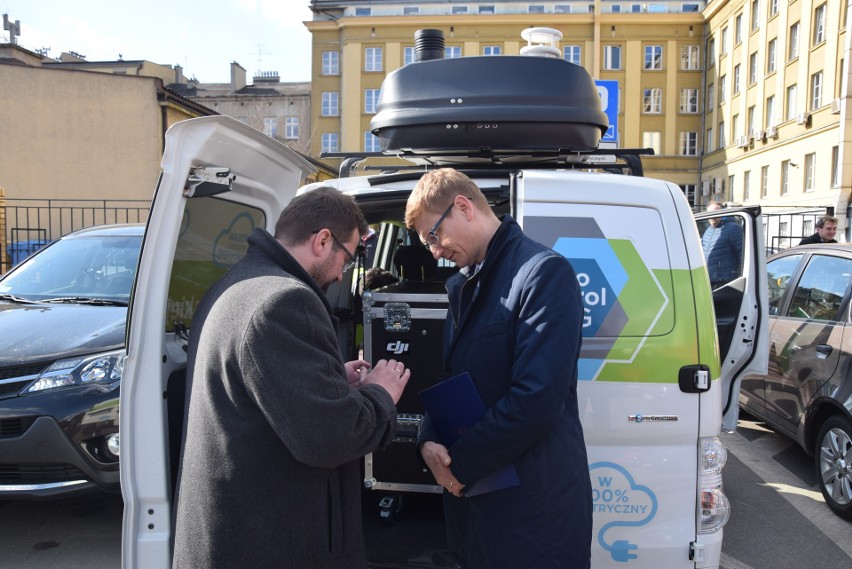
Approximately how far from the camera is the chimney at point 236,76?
5421cm

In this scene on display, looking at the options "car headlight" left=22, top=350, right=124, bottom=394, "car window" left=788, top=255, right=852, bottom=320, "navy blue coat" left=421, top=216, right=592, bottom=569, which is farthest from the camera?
"car window" left=788, top=255, right=852, bottom=320

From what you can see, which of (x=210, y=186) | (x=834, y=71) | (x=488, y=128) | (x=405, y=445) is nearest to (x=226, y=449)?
(x=210, y=186)

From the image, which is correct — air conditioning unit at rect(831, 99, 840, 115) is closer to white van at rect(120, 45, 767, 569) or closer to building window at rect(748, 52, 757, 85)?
building window at rect(748, 52, 757, 85)

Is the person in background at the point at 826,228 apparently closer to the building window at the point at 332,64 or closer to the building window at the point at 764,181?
the building window at the point at 764,181

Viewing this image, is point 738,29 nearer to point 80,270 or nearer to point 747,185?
point 747,185

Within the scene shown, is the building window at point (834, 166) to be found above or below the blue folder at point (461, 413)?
above

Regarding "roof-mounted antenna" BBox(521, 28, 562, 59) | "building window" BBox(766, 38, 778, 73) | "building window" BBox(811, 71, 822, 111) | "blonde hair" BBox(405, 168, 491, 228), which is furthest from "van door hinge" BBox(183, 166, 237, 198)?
"building window" BBox(766, 38, 778, 73)

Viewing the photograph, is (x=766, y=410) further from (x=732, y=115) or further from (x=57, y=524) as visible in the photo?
(x=732, y=115)

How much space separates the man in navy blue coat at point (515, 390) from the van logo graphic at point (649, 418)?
639 mm

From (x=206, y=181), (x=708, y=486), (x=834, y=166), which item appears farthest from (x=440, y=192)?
(x=834, y=166)

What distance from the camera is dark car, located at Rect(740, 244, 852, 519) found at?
4.68 m

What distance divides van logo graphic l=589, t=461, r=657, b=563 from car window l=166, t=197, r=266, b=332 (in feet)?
5.93

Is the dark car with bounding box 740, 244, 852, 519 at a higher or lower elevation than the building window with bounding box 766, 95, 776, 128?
lower

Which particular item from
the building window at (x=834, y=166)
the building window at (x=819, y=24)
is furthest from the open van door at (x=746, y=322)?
the building window at (x=819, y=24)
